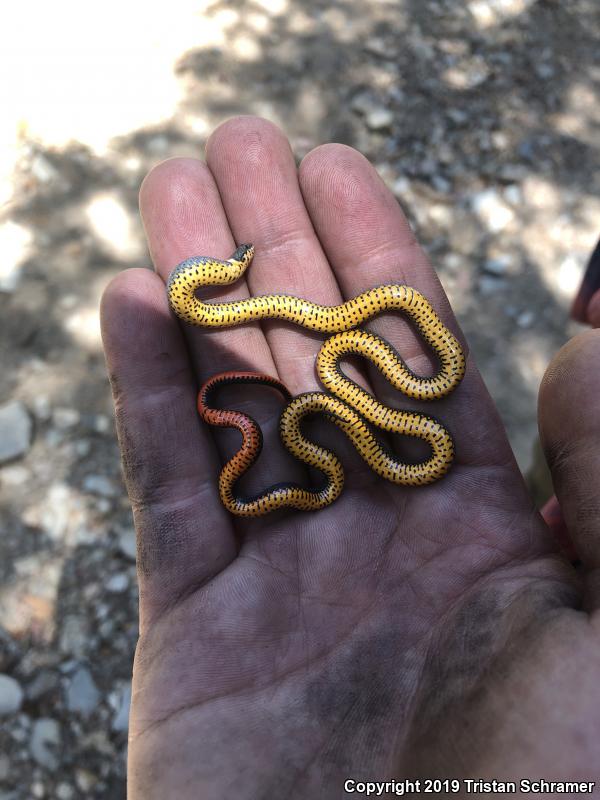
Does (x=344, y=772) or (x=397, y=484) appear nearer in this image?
(x=344, y=772)

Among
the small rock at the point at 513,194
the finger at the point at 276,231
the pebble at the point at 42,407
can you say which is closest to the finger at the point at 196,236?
the finger at the point at 276,231

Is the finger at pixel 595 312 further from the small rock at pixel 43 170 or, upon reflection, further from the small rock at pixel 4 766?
the small rock at pixel 43 170

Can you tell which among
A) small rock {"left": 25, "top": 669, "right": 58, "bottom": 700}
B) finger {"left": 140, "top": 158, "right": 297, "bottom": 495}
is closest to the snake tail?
finger {"left": 140, "top": 158, "right": 297, "bottom": 495}

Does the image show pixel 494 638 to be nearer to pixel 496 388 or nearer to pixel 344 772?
pixel 344 772

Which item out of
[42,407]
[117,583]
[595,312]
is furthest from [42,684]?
[595,312]

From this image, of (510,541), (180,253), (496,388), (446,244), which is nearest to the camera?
(510,541)

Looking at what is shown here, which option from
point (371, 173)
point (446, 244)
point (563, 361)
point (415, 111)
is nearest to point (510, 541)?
point (563, 361)
